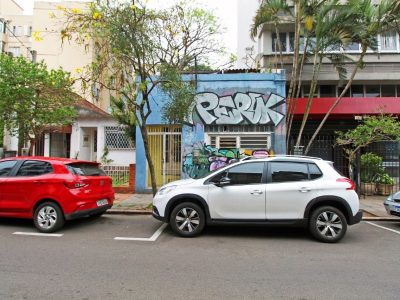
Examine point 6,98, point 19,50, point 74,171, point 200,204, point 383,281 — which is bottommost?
point 383,281

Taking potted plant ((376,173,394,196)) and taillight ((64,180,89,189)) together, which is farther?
potted plant ((376,173,394,196))

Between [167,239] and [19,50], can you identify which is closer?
[167,239]

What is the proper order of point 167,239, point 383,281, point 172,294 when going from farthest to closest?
1. point 167,239
2. point 383,281
3. point 172,294

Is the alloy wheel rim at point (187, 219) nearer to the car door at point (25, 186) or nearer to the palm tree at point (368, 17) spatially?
the car door at point (25, 186)

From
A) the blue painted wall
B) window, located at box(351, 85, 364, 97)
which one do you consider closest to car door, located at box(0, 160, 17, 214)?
the blue painted wall

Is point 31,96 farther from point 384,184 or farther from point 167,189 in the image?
point 384,184

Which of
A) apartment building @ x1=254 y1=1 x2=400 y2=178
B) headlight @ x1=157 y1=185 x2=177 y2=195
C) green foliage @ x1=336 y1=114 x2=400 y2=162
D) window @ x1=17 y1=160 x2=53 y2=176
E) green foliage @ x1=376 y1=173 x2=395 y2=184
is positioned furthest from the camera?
apartment building @ x1=254 y1=1 x2=400 y2=178

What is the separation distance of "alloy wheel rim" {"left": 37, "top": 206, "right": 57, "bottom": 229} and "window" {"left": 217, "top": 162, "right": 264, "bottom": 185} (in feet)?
12.4

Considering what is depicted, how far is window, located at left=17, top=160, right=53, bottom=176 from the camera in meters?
7.32

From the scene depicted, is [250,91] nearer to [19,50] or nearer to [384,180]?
[384,180]

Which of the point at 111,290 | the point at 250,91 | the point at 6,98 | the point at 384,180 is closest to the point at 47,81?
the point at 6,98

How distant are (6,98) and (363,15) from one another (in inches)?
502

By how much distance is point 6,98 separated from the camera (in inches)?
415

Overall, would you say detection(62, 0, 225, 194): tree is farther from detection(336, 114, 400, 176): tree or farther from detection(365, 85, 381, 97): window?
detection(365, 85, 381, 97): window
